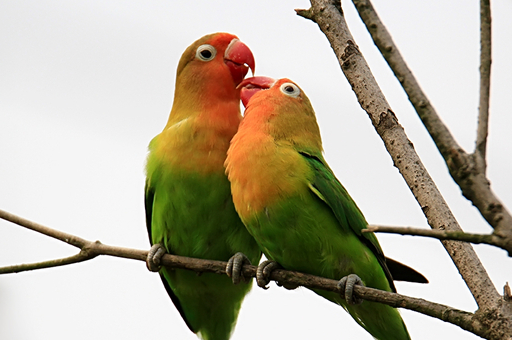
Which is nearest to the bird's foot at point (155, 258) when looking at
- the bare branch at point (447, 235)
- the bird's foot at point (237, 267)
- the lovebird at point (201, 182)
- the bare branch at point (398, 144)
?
the lovebird at point (201, 182)

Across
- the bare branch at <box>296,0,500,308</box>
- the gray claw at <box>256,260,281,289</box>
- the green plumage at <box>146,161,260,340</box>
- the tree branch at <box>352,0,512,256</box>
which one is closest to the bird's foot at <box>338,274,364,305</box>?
the gray claw at <box>256,260,281,289</box>

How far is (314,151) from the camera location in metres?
4.21

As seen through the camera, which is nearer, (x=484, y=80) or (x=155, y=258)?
(x=484, y=80)

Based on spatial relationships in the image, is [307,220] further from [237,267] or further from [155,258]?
[155,258]

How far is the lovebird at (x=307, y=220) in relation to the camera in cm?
372

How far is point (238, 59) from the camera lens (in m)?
4.59

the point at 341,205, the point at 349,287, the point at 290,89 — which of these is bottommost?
the point at 349,287

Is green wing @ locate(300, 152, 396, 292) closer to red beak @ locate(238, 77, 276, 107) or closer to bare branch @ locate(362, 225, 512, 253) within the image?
red beak @ locate(238, 77, 276, 107)

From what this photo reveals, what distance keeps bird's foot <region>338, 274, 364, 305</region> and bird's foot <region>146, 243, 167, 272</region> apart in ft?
4.61

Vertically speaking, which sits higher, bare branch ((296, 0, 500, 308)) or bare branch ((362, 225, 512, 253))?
bare branch ((296, 0, 500, 308))

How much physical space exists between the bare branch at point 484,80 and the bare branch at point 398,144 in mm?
922

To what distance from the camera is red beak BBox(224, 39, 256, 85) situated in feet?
15.1

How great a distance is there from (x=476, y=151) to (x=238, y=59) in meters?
2.80

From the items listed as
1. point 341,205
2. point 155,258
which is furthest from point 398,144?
point 155,258
